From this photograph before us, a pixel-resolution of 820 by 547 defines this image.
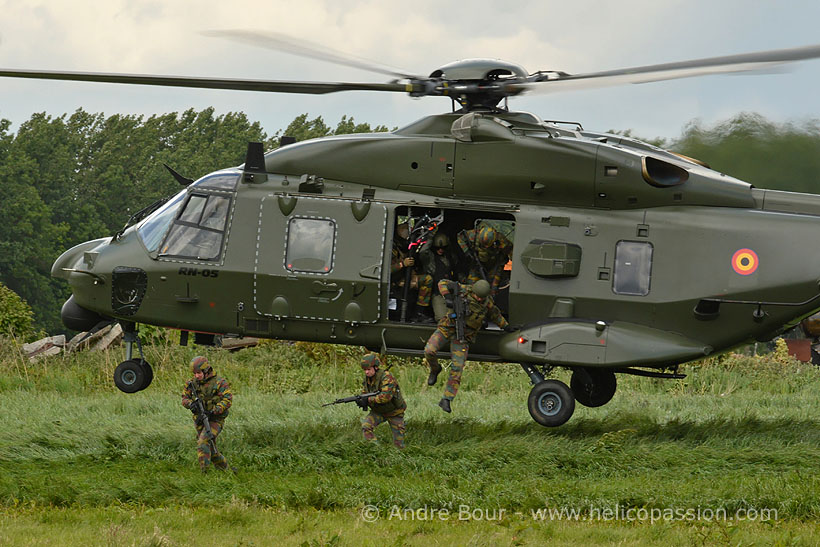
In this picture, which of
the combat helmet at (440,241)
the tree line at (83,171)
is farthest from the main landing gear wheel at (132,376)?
the tree line at (83,171)

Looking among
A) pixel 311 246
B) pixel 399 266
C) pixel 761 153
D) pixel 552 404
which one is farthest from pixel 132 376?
pixel 761 153

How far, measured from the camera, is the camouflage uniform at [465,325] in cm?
1267

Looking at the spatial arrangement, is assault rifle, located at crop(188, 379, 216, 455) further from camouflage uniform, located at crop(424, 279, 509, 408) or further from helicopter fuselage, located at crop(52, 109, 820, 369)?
camouflage uniform, located at crop(424, 279, 509, 408)

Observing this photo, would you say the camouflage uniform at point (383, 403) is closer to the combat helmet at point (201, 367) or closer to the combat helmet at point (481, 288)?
the combat helmet at point (481, 288)

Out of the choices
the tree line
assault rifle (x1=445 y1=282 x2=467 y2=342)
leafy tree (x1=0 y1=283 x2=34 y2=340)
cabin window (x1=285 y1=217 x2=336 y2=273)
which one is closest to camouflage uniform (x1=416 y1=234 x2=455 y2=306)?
assault rifle (x1=445 y1=282 x2=467 y2=342)

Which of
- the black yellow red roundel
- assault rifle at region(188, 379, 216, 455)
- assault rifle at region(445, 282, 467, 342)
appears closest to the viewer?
assault rifle at region(188, 379, 216, 455)

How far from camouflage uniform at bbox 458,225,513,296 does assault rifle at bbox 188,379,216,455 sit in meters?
3.62

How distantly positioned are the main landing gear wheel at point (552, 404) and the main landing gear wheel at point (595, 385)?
55.4 inches

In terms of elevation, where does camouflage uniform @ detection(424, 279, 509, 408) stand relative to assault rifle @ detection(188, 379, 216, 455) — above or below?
above

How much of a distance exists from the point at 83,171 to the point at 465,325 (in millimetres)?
58157

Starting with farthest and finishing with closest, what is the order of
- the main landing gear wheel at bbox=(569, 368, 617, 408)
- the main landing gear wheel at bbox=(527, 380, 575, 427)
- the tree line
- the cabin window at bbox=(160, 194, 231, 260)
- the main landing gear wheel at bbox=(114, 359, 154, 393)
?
1. the tree line
2. the main landing gear wheel at bbox=(569, 368, 617, 408)
3. the main landing gear wheel at bbox=(114, 359, 154, 393)
4. the cabin window at bbox=(160, 194, 231, 260)
5. the main landing gear wheel at bbox=(527, 380, 575, 427)

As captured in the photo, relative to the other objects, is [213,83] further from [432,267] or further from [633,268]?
[633,268]

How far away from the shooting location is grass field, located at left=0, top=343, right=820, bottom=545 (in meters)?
9.75

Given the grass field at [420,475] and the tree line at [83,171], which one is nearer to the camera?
the grass field at [420,475]
